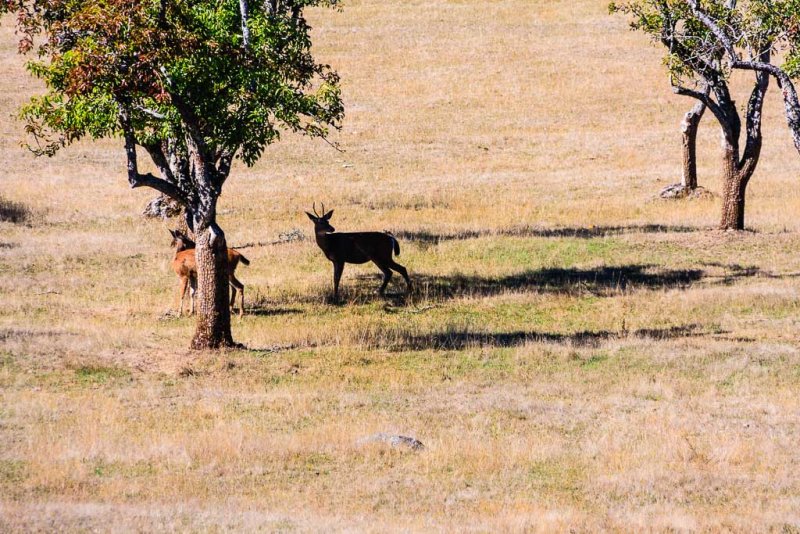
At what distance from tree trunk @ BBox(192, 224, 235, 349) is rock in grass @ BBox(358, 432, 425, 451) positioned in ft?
20.4

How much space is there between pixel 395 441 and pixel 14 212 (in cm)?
2608

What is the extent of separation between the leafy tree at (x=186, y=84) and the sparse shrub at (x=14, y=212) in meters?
15.9

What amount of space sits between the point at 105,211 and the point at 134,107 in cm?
1967

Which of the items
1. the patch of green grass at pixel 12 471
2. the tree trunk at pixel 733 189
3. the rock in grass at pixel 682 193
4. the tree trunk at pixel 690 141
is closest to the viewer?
the patch of green grass at pixel 12 471

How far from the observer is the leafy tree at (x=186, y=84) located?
655 inches

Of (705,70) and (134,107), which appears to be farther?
(705,70)

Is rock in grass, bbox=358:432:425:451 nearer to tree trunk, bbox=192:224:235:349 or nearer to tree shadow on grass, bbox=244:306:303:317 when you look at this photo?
tree trunk, bbox=192:224:235:349

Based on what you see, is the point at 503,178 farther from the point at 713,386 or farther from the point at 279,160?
the point at 713,386

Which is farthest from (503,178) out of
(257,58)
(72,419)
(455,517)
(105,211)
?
(455,517)

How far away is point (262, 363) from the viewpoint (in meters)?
18.2

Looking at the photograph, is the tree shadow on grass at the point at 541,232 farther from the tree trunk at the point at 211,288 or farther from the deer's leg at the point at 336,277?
the tree trunk at the point at 211,288

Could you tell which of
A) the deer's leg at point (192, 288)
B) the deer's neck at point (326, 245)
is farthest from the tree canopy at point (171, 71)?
the deer's neck at point (326, 245)

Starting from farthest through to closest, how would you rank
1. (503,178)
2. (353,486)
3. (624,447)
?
(503,178) → (624,447) → (353,486)

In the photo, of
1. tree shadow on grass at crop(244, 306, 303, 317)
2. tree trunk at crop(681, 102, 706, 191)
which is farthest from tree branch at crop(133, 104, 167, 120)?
tree trunk at crop(681, 102, 706, 191)
